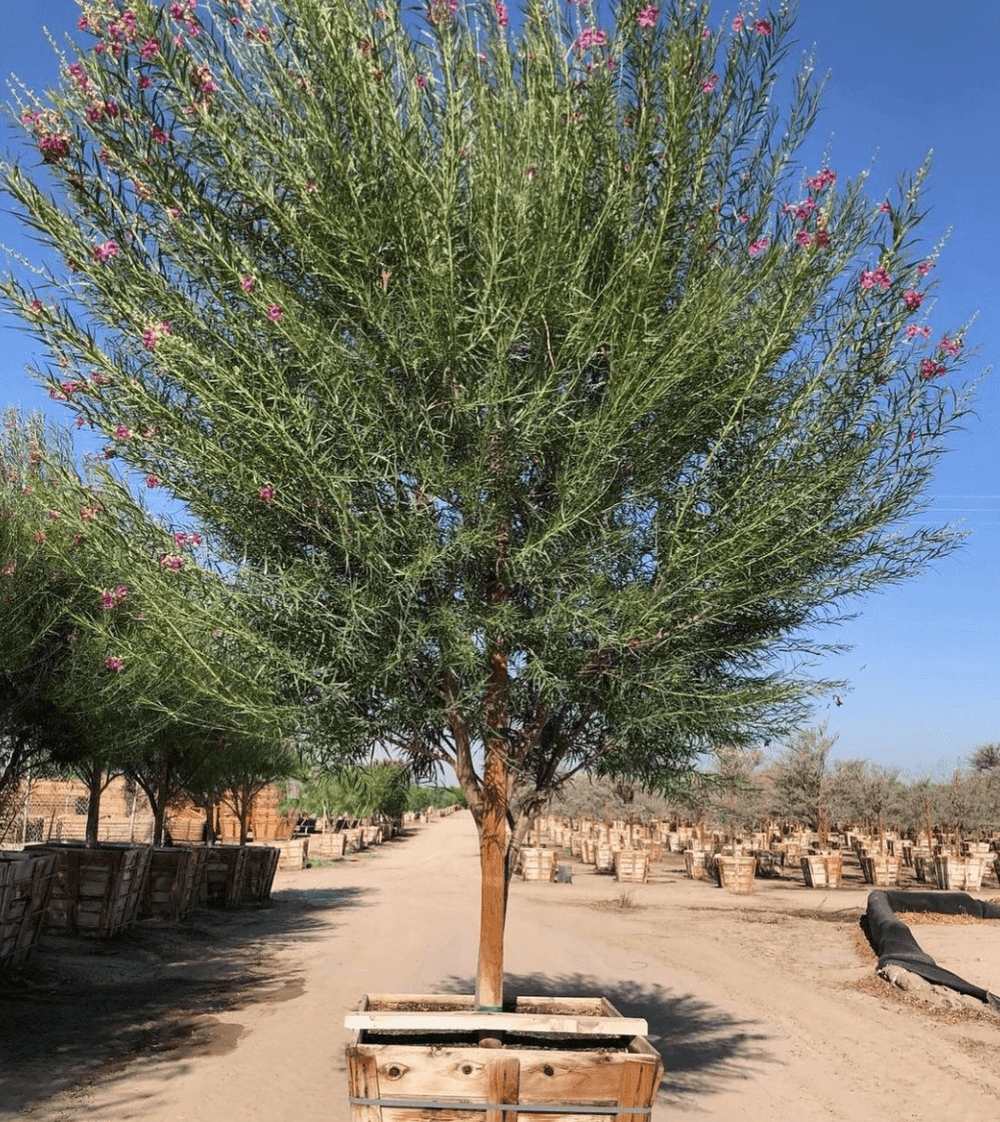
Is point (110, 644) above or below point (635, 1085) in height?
above

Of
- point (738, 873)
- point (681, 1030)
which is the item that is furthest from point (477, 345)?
point (738, 873)

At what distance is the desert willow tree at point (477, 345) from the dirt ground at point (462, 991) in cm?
429

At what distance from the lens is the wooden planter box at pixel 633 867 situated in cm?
3594

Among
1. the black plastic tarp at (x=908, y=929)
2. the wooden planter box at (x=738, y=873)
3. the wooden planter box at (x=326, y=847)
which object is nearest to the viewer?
the black plastic tarp at (x=908, y=929)

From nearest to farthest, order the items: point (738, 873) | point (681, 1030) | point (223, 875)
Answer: point (681, 1030) → point (223, 875) → point (738, 873)

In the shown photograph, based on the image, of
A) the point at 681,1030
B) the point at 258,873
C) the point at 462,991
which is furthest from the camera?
the point at 258,873

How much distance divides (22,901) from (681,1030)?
876cm

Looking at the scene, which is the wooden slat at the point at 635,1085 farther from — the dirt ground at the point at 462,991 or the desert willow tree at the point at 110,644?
the dirt ground at the point at 462,991

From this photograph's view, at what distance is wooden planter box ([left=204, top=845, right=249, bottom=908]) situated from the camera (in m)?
23.3

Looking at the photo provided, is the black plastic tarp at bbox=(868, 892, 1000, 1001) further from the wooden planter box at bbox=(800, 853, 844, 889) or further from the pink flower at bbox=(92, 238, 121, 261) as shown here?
the pink flower at bbox=(92, 238, 121, 261)

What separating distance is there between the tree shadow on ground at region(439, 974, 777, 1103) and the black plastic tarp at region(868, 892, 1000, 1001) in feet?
12.2

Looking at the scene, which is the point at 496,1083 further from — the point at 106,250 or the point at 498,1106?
the point at 106,250

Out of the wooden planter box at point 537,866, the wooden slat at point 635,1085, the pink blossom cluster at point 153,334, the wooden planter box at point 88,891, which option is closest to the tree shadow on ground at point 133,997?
the wooden planter box at point 88,891

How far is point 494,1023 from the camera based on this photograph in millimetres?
6270
